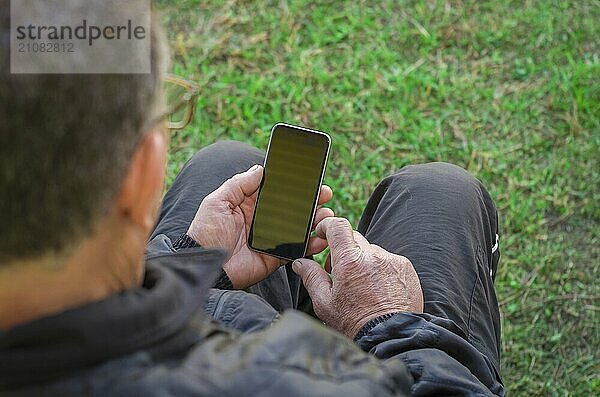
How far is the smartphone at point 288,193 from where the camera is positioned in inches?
63.8

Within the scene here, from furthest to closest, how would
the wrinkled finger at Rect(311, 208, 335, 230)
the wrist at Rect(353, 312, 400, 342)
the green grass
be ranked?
the green grass
the wrinkled finger at Rect(311, 208, 335, 230)
the wrist at Rect(353, 312, 400, 342)

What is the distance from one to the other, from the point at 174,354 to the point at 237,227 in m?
0.69

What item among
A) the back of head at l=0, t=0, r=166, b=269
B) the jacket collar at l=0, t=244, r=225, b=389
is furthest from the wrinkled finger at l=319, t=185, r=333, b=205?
the back of head at l=0, t=0, r=166, b=269

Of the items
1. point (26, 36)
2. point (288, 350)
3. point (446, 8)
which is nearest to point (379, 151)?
point (446, 8)

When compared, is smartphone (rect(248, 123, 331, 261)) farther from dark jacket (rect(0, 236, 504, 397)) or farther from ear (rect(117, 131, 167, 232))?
ear (rect(117, 131, 167, 232))

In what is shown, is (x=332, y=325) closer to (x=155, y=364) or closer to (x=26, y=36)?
(x=155, y=364)

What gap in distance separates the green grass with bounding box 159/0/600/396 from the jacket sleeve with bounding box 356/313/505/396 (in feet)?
2.74

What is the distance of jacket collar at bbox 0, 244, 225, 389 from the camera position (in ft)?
2.73

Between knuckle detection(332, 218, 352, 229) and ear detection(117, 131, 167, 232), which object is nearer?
ear detection(117, 131, 167, 232)

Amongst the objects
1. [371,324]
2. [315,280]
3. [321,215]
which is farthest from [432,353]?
[321,215]

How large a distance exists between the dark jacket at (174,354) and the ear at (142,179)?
9 cm

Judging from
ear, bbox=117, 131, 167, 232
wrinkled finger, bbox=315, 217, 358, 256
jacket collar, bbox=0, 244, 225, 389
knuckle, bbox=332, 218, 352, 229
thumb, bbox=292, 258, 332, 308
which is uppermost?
ear, bbox=117, 131, 167, 232

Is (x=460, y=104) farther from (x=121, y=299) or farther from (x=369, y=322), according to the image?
(x=121, y=299)

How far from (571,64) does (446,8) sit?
1.46 ft
